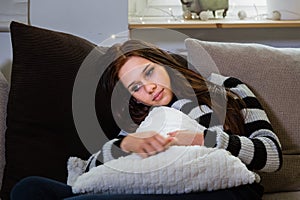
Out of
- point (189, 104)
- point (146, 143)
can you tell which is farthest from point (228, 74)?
point (146, 143)

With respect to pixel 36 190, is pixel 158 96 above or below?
above

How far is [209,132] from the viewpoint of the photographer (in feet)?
4.01

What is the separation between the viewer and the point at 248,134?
4.44 ft

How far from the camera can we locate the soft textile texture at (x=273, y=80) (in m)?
1.52

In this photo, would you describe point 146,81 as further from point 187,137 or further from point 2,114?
point 2,114

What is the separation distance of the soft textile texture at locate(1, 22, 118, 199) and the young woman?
A: 0.32 ft

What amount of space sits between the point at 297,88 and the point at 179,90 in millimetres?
414

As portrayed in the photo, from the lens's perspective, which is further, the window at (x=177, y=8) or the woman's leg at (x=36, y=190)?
the window at (x=177, y=8)

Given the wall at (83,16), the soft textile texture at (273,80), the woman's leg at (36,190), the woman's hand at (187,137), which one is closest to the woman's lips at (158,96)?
the woman's hand at (187,137)

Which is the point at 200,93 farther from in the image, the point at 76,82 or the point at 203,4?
the point at 203,4

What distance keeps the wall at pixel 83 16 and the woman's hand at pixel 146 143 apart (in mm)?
747

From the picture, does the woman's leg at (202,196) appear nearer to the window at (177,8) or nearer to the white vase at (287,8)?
the white vase at (287,8)

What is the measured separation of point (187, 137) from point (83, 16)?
816mm

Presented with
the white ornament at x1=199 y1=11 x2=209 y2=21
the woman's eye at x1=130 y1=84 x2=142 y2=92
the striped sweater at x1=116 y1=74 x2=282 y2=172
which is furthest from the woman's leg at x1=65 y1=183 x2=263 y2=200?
the white ornament at x1=199 y1=11 x2=209 y2=21
